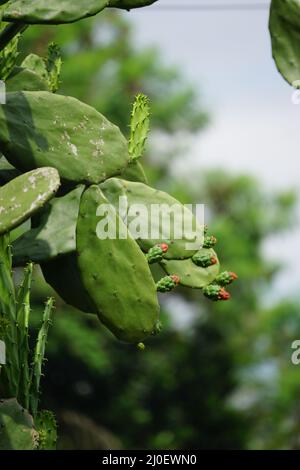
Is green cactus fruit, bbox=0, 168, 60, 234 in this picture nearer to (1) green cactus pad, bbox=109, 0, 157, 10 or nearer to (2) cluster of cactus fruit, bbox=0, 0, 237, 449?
(2) cluster of cactus fruit, bbox=0, 0, 237, 449

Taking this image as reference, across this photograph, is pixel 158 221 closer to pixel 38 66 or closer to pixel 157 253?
pixel 157 253

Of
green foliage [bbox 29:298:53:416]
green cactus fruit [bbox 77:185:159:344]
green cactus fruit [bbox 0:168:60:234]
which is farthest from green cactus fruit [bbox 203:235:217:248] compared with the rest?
green cactus fruit [bbox 0:168:60:234]

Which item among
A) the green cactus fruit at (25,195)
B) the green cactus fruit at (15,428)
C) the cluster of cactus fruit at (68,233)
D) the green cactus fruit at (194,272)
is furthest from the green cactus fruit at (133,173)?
the green cactus fruit at (15,428)

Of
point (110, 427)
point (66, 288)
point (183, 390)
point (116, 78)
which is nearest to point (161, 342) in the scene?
point (183, 390)

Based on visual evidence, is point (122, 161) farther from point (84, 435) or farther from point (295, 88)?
point (84, 435)

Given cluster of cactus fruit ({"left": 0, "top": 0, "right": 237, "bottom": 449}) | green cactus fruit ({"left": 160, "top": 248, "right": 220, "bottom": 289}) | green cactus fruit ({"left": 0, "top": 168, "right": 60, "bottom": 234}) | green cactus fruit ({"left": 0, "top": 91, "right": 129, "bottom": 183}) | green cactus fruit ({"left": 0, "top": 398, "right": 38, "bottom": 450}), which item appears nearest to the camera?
green cactus fruit ({"left": 0, "top": 168, "right": 60, "bottom": 234})

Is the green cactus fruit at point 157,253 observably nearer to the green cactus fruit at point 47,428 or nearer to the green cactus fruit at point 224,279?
the green cactus fruit at point 224,279
